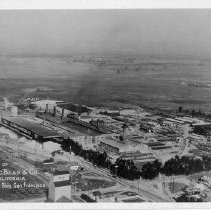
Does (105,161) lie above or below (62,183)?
above

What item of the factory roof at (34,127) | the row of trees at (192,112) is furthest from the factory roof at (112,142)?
the row of trees at (192,112)

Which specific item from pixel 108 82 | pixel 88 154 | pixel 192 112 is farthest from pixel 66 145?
pixel 192 112

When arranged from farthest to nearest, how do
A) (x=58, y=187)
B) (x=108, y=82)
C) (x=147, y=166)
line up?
(x=108, y=82)
(x=147, y=166)
(x=58, y=187)

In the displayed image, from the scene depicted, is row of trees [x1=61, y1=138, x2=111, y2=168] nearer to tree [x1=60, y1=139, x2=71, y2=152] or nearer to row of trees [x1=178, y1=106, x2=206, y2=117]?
tree [x1=60, y1=139, x2=71, y2=152]

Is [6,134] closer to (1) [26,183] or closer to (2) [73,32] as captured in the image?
(1) [26,183]

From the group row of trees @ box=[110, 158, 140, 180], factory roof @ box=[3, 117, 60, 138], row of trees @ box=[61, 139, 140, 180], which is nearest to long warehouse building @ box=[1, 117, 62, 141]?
factory roof @ box=[3, 117, 60, 138]

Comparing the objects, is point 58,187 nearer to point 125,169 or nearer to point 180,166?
point 125,169

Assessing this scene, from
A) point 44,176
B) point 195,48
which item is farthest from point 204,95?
point 44,176
